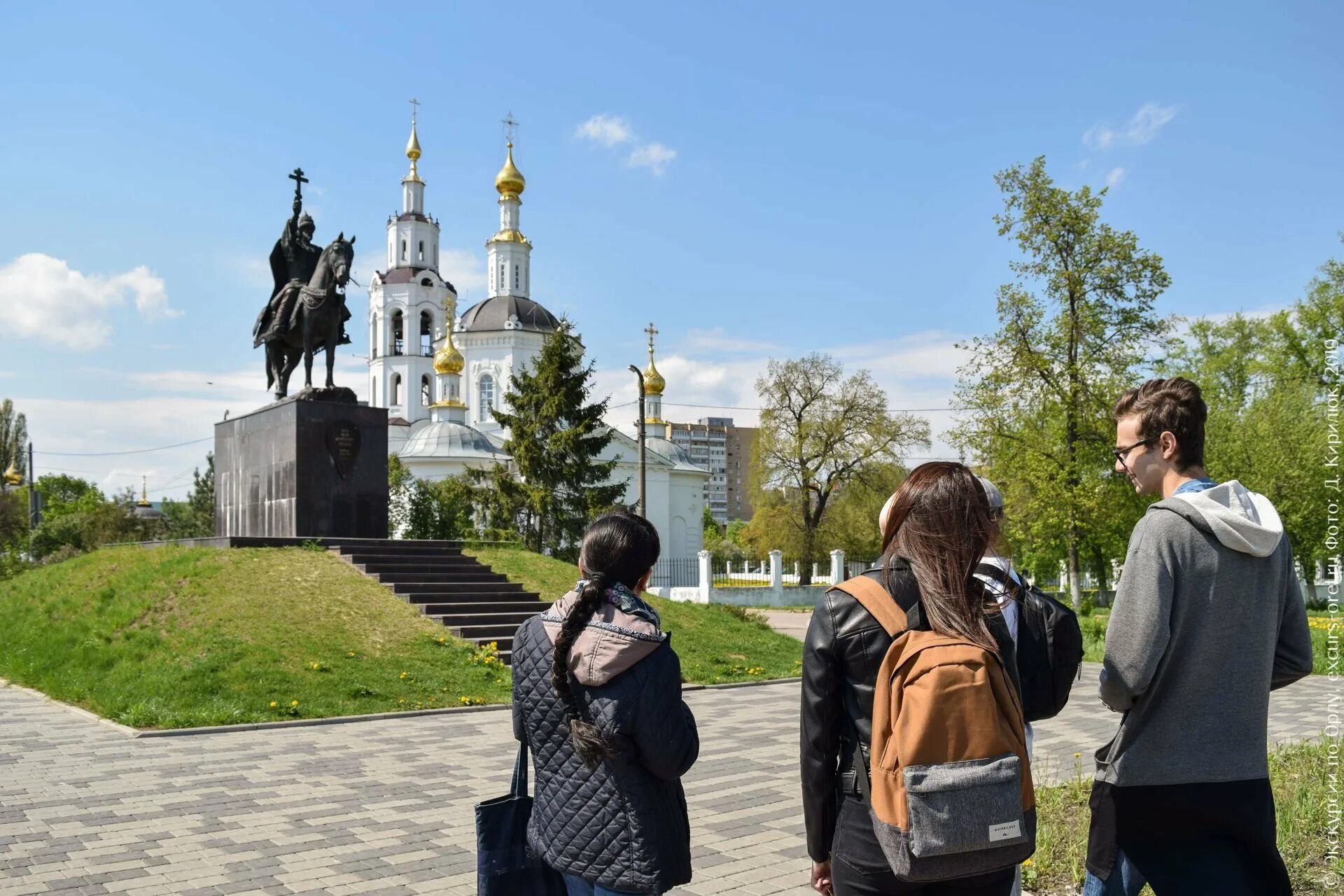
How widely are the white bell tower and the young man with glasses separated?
70194 millimetres

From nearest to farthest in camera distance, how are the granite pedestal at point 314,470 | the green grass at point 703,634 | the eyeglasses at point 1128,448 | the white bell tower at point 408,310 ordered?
the eyeglasses at point 1128,448
the green grass at point 703,634
the granite pedestal at point 314,470
the white bell tower at point 408,310

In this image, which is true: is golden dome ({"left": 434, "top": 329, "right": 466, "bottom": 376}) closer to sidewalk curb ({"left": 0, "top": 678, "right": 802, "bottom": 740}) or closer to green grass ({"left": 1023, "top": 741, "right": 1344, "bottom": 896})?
sidewalk curb ({"left": 0, "top": 678, "right": 802, "bottom": 740})

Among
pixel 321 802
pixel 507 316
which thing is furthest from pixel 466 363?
pixel 321 802

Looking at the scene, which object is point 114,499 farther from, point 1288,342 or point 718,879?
point 718,879

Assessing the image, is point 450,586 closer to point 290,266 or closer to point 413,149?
point 290,266

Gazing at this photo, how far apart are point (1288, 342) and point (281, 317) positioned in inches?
1241

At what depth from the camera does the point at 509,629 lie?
14.3m

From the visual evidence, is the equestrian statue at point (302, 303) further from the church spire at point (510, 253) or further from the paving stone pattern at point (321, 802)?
the church spire at point (510, 253)

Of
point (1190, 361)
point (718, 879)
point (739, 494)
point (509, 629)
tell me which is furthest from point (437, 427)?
point (739, 494)

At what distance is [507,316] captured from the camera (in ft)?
205

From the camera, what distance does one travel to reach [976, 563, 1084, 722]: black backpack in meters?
2.75

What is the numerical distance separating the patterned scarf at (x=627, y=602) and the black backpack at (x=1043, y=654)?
0.95 meters

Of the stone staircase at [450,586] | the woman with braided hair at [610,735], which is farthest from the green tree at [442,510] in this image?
the woman with braided hair at [610,735]

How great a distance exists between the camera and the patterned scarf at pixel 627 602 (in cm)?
311
